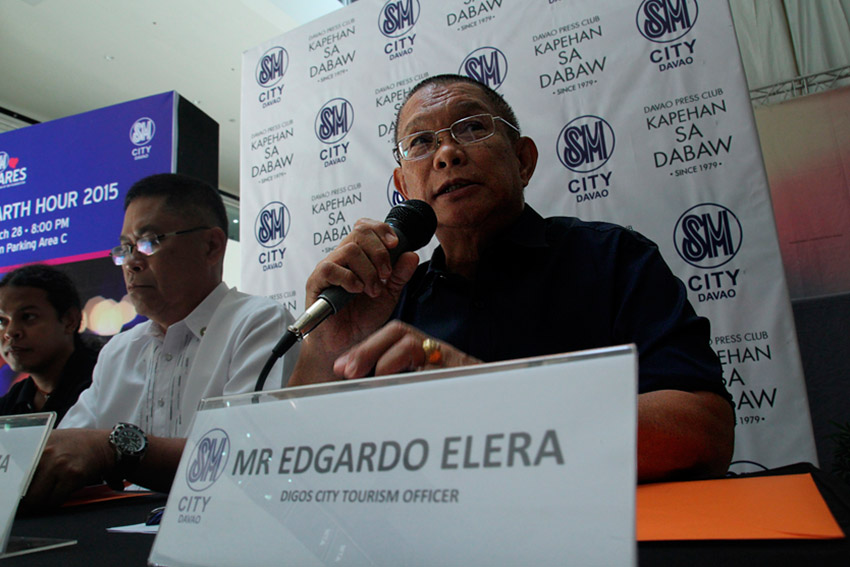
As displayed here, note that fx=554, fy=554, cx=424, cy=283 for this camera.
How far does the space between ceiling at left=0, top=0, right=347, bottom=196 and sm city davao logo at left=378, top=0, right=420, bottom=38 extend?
164 centimetres

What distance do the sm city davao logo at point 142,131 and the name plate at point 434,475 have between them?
7.53ft

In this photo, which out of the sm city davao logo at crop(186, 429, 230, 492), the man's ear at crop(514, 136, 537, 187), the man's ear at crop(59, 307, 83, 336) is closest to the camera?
the sm city davao logo at crop(186, 429, 230, 492)

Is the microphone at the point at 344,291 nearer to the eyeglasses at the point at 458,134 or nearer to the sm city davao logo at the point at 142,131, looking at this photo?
the eyeglasses at the point at 458,134

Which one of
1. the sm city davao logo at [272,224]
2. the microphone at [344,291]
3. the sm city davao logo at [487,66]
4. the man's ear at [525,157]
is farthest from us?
the sm city davao logo at [272,224]

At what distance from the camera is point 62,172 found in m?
2.49

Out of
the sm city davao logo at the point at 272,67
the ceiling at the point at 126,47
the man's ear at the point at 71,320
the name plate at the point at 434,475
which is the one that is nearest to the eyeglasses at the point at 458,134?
the name plate at the point at 434,475

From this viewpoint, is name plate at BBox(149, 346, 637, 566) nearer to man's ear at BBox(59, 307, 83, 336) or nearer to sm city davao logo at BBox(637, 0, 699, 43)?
sm city davao logo at BBox(637, 0, 699, 43)

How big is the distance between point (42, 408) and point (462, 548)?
2320 millimetres

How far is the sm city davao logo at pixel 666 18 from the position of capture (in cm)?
169

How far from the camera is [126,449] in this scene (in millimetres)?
850

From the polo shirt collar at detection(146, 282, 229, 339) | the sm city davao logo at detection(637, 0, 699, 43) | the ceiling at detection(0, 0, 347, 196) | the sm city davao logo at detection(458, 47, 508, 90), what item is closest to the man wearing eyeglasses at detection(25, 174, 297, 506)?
the polo shirt collar at detection(146, 282, 229, 339)

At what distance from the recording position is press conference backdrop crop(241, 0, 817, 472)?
149cm

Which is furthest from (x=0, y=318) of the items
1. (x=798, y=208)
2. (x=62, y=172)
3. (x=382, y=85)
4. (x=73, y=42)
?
(x=798, y=208)

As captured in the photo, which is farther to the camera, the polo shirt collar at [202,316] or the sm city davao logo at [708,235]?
the sm city davao logo at [708,235]
